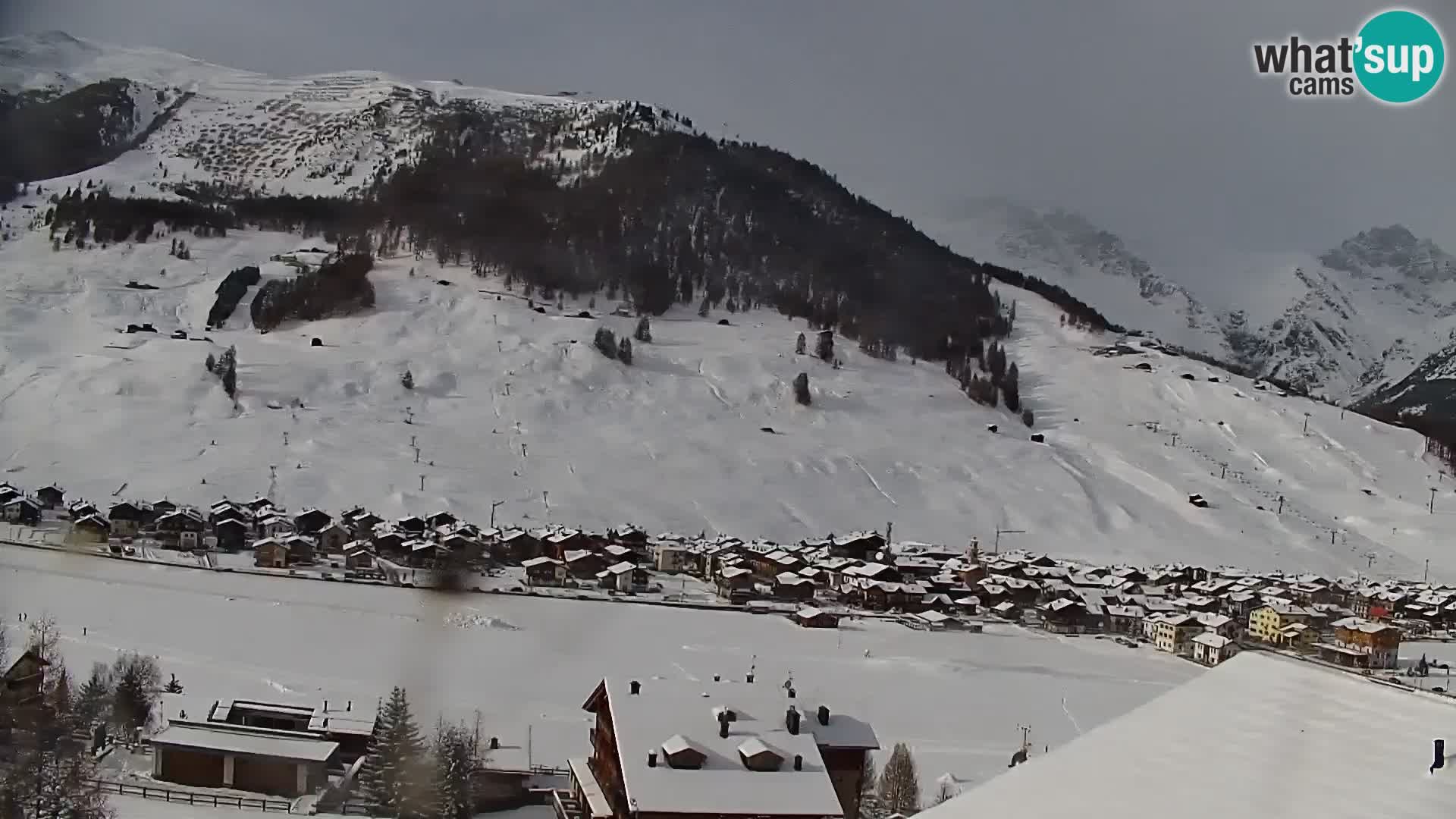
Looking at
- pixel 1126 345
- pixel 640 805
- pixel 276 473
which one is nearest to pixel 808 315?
pixel 1126 345

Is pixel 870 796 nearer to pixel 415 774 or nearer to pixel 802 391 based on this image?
pixel 415 774

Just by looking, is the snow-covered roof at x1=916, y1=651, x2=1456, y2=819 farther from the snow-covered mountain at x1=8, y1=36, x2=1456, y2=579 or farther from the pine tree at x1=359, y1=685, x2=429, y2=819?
the snow-covered mountain at x1=8, y1=36, x2=1456, y2=579

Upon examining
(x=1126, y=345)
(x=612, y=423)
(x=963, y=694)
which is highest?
(x=1126, y=345)

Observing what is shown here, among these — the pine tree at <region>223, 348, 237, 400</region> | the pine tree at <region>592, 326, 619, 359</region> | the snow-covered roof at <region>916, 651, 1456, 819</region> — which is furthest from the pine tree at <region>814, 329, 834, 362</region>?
the snow-covered roof at <region>916, 651, 1456, 819</region>

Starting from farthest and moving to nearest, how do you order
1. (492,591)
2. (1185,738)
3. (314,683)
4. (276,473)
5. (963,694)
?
1. (276,473)
2. (492,591)
3. (963,694)
4. (314,683)
5. (1185,738)

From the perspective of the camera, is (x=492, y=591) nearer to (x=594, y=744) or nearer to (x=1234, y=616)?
(x=594, y=744)

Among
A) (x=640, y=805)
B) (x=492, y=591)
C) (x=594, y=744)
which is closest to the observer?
(x=640, y=805)
